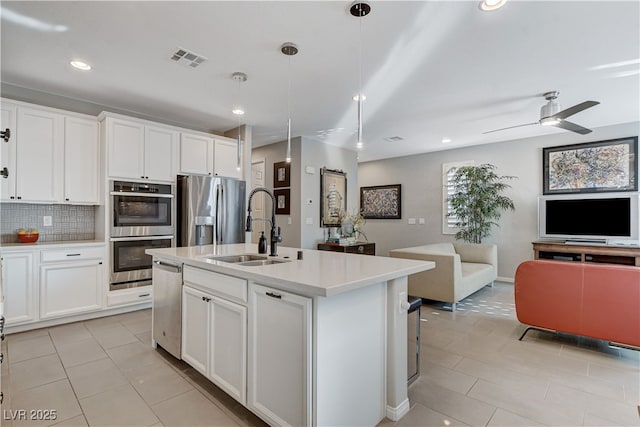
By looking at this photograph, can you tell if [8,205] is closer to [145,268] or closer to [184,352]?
[145,268]

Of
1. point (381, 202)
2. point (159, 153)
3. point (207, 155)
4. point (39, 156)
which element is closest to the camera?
point (39, 156)

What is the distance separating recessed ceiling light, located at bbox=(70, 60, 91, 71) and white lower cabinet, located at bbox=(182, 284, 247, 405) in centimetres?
227

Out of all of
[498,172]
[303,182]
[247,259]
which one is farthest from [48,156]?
[498,172]

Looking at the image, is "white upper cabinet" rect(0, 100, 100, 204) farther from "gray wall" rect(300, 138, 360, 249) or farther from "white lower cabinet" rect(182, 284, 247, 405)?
A: "gray wall" rect(300, 138, 360, 249)

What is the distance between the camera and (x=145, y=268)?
389 cm

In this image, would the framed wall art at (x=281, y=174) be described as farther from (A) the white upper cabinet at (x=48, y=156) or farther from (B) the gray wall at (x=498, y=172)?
(B) the gray wall at (x=498, y=172)

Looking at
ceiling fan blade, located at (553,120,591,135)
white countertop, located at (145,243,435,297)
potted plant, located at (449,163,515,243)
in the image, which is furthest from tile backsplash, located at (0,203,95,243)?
potted plant, located at (449,163,515,243)

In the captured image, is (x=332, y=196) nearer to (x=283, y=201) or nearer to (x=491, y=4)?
(x=283, y=201)

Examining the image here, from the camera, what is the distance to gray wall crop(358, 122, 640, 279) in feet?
17.9

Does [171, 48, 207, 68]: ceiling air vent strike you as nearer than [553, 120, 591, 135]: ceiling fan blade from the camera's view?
Yes

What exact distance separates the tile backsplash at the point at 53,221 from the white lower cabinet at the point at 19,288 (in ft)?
1.68

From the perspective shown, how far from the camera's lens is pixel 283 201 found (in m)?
5.68

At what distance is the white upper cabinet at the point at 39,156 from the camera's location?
3.24 metres

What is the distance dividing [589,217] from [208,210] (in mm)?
5547
